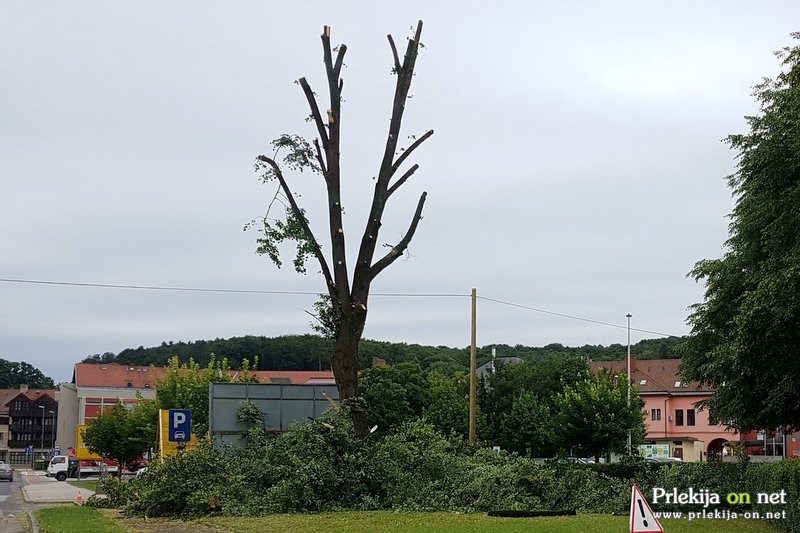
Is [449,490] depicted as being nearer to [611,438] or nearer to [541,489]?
[541,489]

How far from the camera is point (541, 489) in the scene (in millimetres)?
20219

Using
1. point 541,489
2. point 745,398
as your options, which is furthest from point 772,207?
point 541,489

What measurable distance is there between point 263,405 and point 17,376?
180359 mm

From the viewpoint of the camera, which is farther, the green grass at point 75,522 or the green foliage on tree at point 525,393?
the green foliage on tree at point 525,393

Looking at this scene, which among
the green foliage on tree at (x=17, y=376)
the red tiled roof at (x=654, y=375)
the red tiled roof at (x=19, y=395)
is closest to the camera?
the red tiled roof at (x=654, y=375)

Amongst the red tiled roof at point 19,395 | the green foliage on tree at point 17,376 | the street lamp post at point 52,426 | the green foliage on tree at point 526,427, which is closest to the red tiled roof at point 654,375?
the green foliage on tree at point 526,427

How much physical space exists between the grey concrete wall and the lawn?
8.41 m

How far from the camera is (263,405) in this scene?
30.0m

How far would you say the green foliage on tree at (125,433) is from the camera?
50812 mm

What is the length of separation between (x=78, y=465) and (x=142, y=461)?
24.3ft

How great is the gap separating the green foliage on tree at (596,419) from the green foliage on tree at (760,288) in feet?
80.5

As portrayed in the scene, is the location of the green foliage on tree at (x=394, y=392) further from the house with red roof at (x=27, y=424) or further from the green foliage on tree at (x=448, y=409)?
the house with red roof at (x=27, y=424)

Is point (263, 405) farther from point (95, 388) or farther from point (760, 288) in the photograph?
point (95, 388)

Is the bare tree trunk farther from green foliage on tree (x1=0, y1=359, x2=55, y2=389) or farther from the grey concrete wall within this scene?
green foliage on tree (x1=0, y1=359, x2=55, y2=389)
